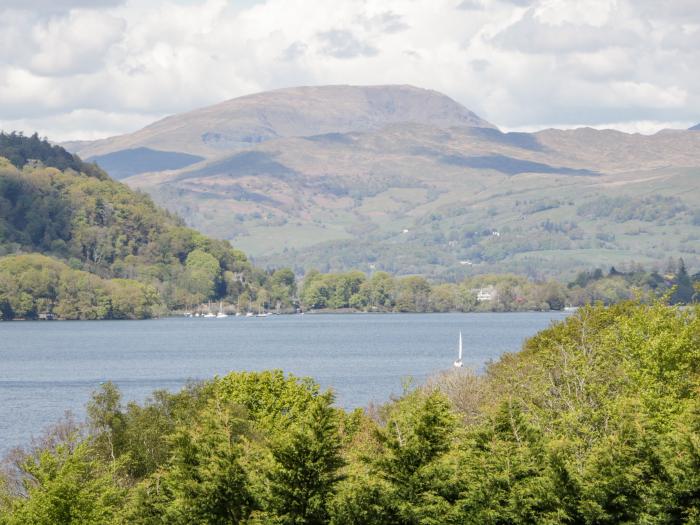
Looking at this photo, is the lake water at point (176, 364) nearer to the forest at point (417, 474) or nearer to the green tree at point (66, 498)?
the green tree at point (66, 498)

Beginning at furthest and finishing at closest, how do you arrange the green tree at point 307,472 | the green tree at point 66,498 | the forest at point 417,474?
the green tree at point 307,472 → the green tree at point 66,498 → the forest at point 417,474

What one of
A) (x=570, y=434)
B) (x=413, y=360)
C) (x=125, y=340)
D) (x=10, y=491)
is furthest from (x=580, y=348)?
(x=125, y=340)

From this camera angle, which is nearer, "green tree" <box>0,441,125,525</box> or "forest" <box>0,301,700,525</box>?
"forest" <box>0,301,700,525</box>

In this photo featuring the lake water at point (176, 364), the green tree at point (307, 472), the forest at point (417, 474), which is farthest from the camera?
the lake water at point (176, 364)

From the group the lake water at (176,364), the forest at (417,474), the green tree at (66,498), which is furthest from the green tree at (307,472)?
the lake water at (176,364)

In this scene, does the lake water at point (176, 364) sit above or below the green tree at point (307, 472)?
below

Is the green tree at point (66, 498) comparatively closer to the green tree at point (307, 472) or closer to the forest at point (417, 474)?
the forest at point (417, 474)

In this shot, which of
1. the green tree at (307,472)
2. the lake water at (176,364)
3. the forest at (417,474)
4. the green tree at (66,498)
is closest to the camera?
the forest at (417,474)

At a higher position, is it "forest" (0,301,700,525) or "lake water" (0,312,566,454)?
"forest" (0,301,700,525)

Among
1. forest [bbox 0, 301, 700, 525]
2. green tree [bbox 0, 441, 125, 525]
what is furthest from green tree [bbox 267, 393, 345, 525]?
green tree [bbox 0, 441, 125, 525]

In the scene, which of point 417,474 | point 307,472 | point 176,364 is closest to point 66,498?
point 307,472

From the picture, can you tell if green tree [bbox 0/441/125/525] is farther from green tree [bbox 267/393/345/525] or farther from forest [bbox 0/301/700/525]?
green tree [bbox 267/393/345/525]

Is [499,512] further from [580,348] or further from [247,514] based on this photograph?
[580,348]

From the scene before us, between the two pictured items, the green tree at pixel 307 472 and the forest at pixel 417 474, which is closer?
the forest at pixel 417 474
